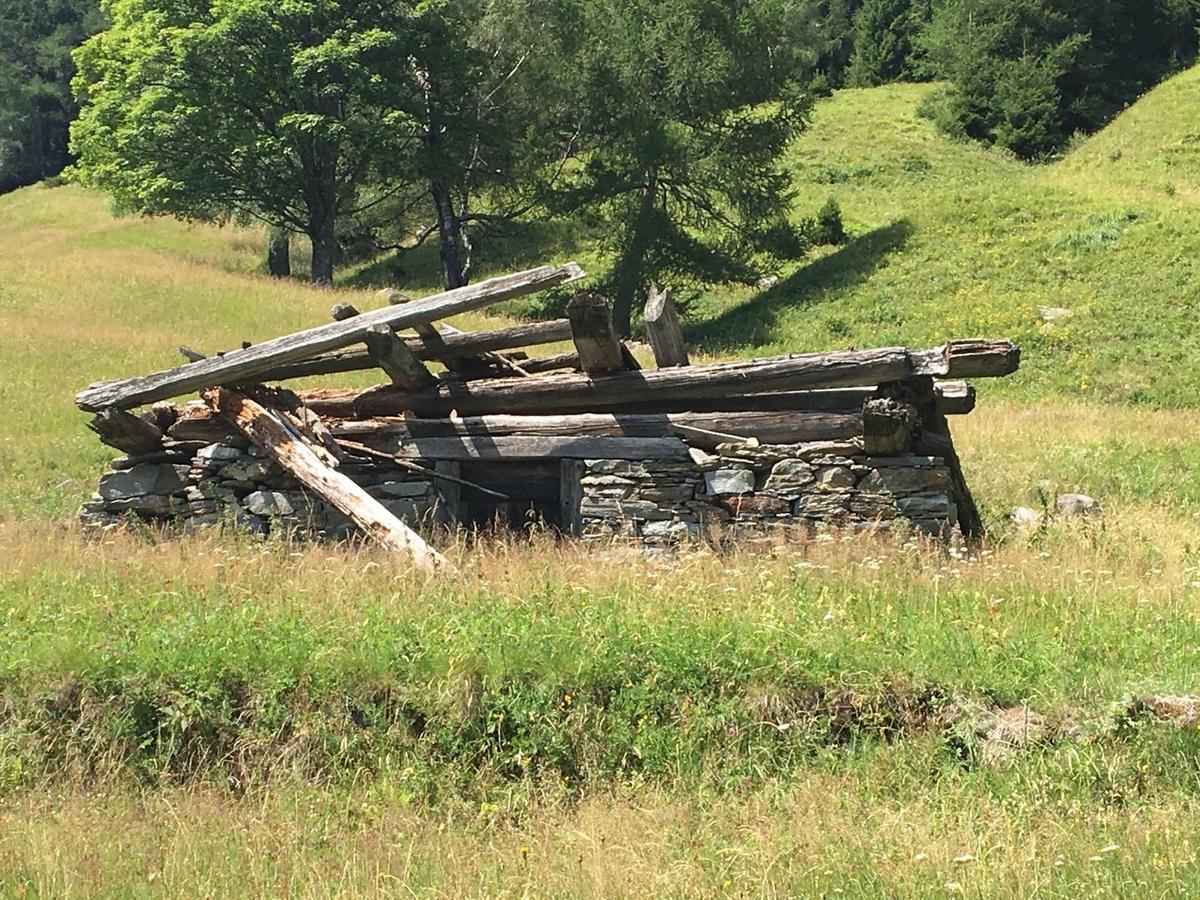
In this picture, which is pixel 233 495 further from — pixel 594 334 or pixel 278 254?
pixel 278 254

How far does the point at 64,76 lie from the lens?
243 feet

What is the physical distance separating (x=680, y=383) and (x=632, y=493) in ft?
3.44

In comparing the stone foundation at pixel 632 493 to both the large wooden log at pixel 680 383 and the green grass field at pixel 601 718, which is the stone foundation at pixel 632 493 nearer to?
the large wooden log at pixel 680 383

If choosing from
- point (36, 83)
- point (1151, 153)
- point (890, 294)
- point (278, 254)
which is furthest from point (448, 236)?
point (36, 83)

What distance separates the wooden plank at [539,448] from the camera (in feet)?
31.4

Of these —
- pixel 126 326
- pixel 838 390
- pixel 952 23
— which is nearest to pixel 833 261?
pixel 126 326

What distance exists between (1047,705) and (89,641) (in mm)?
5005

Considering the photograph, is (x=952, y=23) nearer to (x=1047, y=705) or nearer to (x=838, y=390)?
(x=838, y=390)

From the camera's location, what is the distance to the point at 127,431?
10.3m

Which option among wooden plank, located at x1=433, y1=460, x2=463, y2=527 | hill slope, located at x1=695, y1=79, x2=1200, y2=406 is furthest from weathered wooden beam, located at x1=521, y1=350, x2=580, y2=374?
hill slope, located at x1=695, y1=79, x2=1200, y2=406

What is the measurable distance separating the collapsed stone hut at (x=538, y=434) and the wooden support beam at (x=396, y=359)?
0.07ft

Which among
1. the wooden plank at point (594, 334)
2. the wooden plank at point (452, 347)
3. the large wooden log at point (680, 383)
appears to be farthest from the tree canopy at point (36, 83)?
the wooden plank at point (594, 334)

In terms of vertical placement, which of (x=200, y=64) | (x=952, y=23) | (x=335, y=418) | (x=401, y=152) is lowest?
(x=335, y=418)

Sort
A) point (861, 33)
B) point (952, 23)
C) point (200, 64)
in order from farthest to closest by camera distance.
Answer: point (861, 33), point (952, 23), point (200, 64)
